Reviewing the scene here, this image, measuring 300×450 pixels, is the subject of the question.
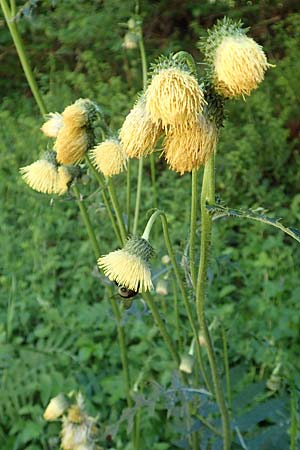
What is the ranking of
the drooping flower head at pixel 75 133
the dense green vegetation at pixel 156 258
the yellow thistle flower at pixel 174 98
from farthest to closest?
the dense green vegetation at pixel 156 258 < the drooping flower head at pixel 75 133 < the yellow thistle flower at pixel 174 98

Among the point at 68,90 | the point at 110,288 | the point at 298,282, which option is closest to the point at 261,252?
the point at 298,282

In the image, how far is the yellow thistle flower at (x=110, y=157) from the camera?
1317mm

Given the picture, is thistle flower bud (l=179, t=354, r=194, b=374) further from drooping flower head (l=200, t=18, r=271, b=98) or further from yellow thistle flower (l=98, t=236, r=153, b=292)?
drooping flower head (l=200, t=18, r=271, b=98)

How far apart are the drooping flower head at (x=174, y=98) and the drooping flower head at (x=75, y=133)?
402 mm

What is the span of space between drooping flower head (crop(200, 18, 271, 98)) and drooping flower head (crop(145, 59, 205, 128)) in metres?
0.04

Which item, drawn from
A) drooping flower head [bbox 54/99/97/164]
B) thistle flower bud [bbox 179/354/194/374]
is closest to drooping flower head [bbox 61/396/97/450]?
thistle flower bud [bbox 179/354/194/374]

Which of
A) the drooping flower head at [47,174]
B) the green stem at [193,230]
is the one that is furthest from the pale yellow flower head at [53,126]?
the green stem at [193,230]

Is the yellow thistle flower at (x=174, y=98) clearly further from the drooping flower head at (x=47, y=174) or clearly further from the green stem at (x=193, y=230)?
the drooping flower head at (x=47, y=174)

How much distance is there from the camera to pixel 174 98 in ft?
2.91

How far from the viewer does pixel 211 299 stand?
2689 mm

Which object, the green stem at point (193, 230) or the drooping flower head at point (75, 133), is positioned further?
the drooping flower head at point (75, 133)

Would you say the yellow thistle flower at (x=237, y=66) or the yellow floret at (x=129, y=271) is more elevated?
the yellow thistle flower at (x=237, y=66)

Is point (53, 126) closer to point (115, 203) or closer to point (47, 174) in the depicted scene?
point (47, 174)

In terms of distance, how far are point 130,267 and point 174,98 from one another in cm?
32
